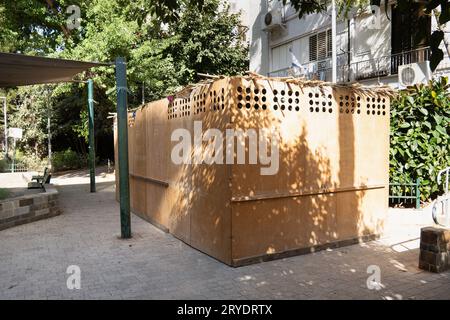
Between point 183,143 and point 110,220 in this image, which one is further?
point 110,220

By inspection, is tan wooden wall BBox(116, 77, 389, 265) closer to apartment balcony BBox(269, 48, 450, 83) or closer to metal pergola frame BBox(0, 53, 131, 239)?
metal pergola frame BBox(0, 53, 131, 239)

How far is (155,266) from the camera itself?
18.6ft

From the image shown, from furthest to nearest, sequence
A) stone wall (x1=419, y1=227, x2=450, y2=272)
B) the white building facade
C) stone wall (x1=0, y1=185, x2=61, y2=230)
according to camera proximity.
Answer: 1. the white building facade
2. stone wall (x1=0, y1=185, x2=61, y2=230)
3. stone wall (x1=419, y1=227, x2=450, y2=272)

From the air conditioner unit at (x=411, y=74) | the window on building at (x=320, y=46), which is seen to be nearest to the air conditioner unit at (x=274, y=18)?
the window on building at (x=320, y=46)

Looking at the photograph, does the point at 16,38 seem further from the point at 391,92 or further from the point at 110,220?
the point at 391,92

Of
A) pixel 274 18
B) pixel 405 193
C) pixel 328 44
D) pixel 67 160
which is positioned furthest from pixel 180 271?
pixel 67 160

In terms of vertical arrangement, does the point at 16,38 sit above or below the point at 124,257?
above

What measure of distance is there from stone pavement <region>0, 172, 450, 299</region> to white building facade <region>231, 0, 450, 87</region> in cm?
879

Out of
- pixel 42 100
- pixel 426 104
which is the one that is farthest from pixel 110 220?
pixel 42 100

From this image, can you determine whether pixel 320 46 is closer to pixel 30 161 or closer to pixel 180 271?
pixel 180 271

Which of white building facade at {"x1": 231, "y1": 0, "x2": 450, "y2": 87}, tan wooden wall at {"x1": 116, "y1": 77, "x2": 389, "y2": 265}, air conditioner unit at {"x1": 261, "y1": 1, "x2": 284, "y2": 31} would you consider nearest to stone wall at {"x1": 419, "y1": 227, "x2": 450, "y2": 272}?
tan wooden wall at {"x1": 116, "y1": 77, "x2": 389, "y2": 265}

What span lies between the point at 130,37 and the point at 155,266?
11.4 meters

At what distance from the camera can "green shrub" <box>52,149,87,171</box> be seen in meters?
22.3
